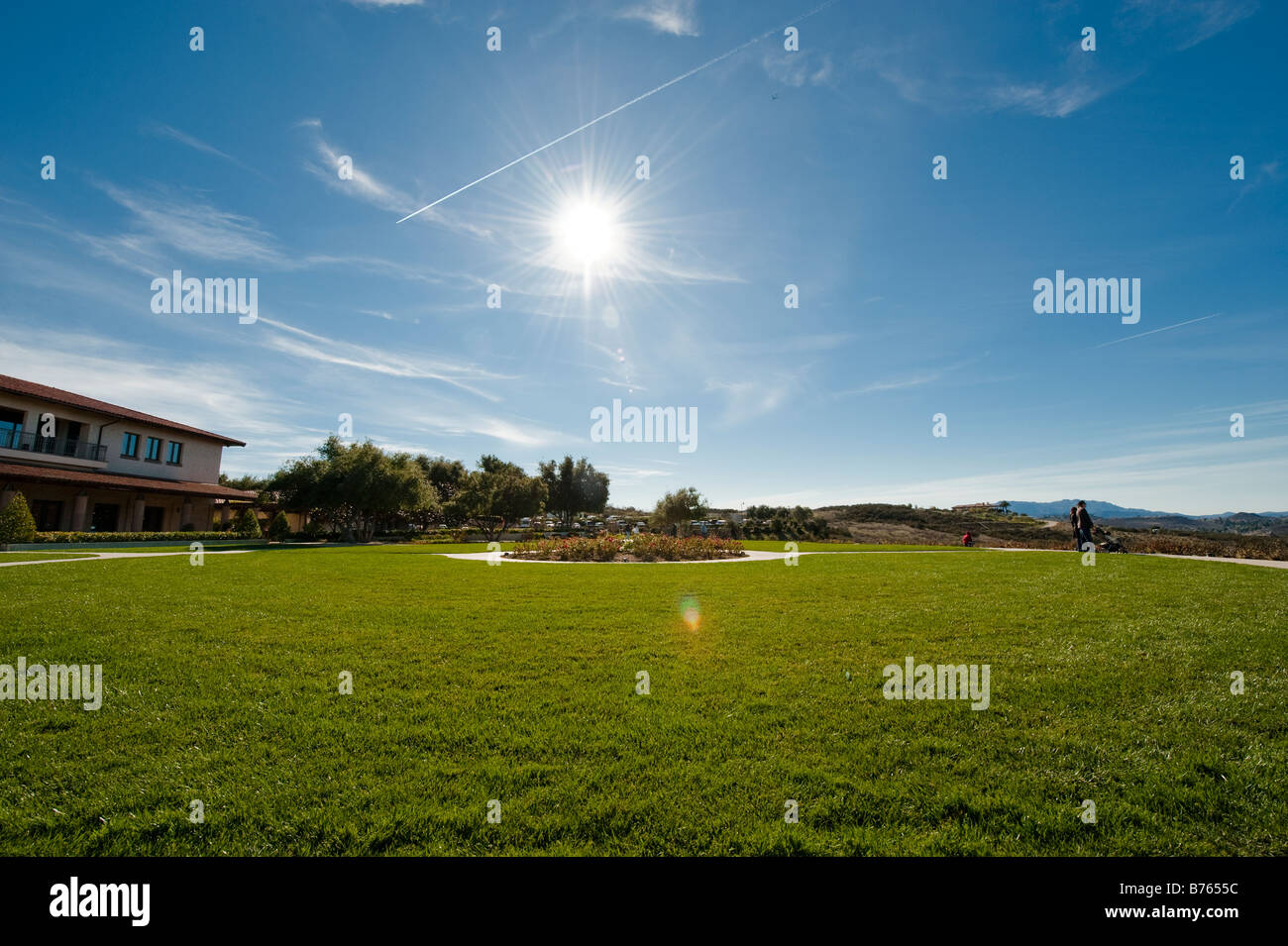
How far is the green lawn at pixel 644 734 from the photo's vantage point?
312 cm

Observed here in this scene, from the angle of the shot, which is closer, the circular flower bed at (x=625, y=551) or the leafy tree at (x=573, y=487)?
the circular flower bed at (x=625, y=551)

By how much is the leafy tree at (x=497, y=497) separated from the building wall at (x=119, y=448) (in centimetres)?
1883

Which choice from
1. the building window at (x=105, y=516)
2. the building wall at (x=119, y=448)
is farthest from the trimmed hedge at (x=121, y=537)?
the building wall at (x=119, y=448)

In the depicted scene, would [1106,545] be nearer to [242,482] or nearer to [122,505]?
[122,505]

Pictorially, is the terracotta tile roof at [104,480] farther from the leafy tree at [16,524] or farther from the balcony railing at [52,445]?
the leafy tree at [16,524]

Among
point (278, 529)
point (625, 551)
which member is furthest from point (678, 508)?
point (278, 529)

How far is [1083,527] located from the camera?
2047cm

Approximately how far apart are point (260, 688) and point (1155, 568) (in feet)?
66.4

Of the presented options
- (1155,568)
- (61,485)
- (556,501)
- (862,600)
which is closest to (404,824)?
(862,600)

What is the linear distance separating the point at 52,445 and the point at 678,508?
37.7 meters

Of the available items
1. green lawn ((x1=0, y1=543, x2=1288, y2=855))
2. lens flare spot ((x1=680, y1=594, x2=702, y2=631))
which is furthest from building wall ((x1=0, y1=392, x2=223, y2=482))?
lens flare spot ((x1=680, y1=594, x2=702, y2=631))

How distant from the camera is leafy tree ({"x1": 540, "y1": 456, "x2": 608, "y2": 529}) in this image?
6256cm

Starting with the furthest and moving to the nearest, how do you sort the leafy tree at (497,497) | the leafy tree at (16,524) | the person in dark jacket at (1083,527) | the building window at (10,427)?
the leafy tree at (497,497) → the building window at (10,427) → the leafy tree at (16,524) → the person in dark jacket at (1083,527)
